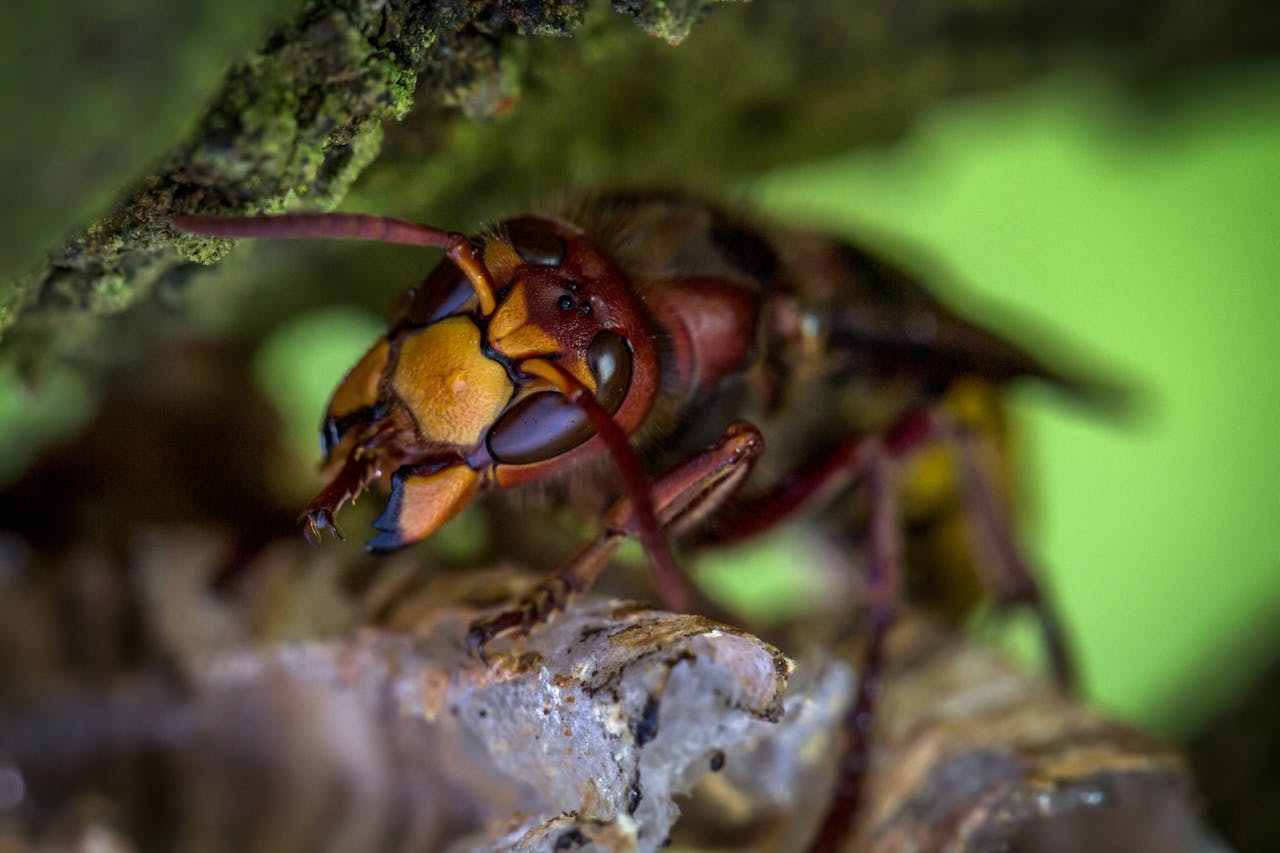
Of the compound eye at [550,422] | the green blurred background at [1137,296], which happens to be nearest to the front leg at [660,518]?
the compound eye at [550,422]

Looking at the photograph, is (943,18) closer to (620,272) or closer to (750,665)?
(620,272)

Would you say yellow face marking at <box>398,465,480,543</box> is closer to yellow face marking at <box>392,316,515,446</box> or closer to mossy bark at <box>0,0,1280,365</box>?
yellow face marking at <box>392,316,515,446</box>

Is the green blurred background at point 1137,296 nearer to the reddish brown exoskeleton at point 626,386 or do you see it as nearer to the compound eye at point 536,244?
the reddish brown exoskeleton at point 626,386

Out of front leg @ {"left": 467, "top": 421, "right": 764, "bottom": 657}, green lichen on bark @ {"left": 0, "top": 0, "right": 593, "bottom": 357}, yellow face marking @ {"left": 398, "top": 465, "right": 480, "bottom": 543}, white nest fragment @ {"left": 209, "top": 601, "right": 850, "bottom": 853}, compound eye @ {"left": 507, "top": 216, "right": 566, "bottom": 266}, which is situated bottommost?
white nest fragment @ {"left": 209, "top": 601, "right": 850, "bottom": 853}

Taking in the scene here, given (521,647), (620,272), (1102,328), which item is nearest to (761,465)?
(620,272)

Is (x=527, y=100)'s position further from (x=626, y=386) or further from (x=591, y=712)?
(x=591, y=712)

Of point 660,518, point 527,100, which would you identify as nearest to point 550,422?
point 660,518

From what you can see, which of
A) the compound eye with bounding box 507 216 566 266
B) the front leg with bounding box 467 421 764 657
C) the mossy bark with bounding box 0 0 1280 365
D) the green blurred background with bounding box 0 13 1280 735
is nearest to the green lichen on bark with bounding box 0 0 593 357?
the mossy bark with bounding box 0 0 1280 365
